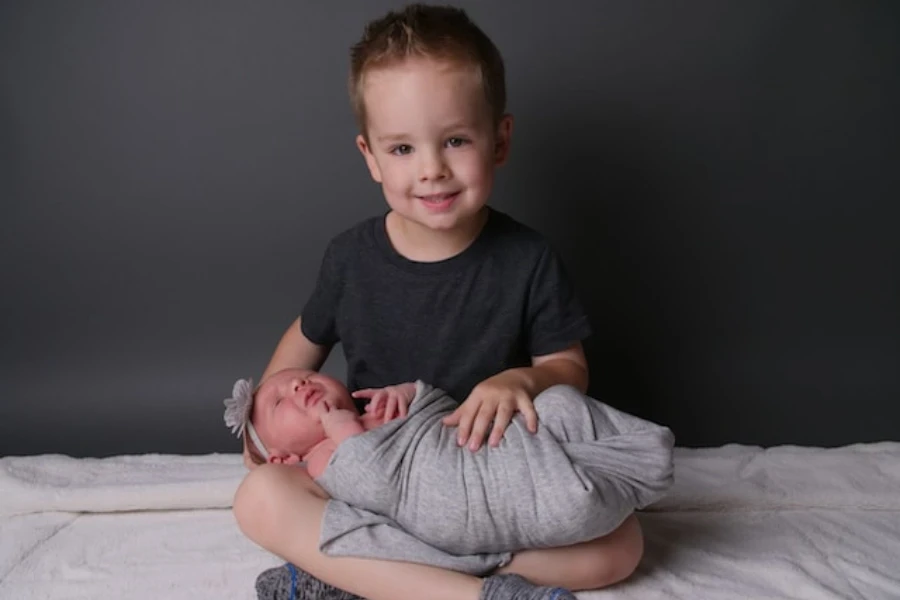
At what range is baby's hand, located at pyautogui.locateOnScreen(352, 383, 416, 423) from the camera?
55.6 inches

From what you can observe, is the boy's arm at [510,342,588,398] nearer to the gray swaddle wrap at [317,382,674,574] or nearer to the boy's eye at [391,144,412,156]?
the gray swaddle wrap at [317,382,674,574]

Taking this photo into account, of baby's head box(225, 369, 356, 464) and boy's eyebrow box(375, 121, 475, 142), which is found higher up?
boy's eyebrow box(375, 121, 475, 142)

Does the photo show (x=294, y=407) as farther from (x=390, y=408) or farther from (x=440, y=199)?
(x=440, y=199)

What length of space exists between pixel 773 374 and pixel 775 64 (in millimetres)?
611

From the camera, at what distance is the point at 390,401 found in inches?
55.9

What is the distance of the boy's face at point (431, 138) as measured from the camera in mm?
1381

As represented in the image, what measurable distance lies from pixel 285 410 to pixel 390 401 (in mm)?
151

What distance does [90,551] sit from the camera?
1537 mm

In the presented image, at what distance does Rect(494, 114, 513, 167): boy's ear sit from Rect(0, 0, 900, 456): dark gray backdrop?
1.60 feet

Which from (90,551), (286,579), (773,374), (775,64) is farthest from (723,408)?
(90,551)

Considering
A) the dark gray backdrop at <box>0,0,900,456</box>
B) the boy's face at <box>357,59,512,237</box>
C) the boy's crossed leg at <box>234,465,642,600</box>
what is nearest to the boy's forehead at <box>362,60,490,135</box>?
the boy's face at <box>357,59,512,237</box>

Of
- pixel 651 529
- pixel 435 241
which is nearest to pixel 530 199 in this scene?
pixel 435 241

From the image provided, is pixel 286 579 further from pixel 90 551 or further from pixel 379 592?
pixel 90 551

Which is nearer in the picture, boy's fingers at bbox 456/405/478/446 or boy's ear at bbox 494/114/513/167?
boy's fingers at bbox 456/405/478/446
